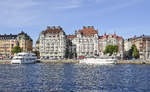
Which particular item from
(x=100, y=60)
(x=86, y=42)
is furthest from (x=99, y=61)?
(x=86, y=42)

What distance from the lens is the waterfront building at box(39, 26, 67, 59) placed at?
193125 mm

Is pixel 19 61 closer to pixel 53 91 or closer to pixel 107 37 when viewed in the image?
pixel 107 37

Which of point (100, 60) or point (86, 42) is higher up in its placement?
point (86, 42)

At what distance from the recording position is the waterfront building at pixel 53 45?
193 m

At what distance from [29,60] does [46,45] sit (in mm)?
45102

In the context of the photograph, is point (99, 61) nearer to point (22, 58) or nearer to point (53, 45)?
point (22, 58)

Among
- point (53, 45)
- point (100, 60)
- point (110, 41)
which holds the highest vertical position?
point (110, 41)

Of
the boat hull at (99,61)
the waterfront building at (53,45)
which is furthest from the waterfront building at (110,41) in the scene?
the boat hull at (99,61)

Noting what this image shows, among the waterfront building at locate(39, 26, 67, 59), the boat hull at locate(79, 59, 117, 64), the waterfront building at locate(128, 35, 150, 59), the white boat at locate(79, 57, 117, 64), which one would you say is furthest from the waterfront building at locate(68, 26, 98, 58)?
the white boat at locate(79, 57, 117, 64)

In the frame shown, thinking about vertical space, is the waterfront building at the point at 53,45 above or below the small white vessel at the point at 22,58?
above

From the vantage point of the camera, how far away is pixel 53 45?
19475cm

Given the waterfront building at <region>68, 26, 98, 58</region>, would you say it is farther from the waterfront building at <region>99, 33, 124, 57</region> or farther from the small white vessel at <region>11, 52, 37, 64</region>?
the small white vessel at <region>11, 52, 37, 64</region>

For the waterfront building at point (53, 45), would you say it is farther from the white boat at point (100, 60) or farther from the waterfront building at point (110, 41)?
the white boat at point (100, 60)

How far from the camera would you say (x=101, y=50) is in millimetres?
193750
